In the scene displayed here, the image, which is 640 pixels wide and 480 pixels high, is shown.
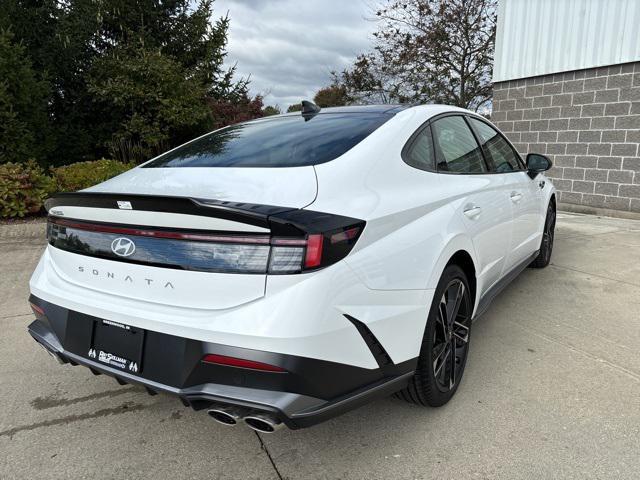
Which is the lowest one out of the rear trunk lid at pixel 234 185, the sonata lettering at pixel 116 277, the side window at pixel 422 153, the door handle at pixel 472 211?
the sonata lettering at pixel 116 277

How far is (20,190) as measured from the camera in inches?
288

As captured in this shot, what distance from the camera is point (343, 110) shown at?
115 inches

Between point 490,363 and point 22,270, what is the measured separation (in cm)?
483

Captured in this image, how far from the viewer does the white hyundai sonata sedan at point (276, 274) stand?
1.69m

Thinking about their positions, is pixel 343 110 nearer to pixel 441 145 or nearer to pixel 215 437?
pixel 441 145

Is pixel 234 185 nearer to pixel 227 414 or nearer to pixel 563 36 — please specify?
pixel 227 414

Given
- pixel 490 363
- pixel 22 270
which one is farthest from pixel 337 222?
pixel 22 270

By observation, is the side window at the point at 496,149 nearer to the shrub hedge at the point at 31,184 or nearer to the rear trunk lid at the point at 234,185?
the rear trunk lid at the point at 234,185

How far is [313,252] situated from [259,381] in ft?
1.61

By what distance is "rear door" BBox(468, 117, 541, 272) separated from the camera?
345 centimetres

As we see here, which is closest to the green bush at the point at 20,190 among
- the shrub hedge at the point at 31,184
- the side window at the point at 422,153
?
the shrub hedge at the point at 31,184

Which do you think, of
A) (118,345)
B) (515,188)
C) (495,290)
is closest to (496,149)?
(515,188)

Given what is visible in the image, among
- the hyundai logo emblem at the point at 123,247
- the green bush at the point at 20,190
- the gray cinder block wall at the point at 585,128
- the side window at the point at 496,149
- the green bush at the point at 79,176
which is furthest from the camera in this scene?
the gray cinder block wall at the point at 585,128

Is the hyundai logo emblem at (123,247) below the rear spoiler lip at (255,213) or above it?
below
